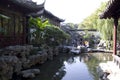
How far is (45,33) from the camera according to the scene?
22.6m

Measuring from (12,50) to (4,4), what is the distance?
2.43m

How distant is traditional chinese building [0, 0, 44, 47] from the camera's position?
13360mm

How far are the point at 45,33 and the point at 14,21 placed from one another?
7.39m

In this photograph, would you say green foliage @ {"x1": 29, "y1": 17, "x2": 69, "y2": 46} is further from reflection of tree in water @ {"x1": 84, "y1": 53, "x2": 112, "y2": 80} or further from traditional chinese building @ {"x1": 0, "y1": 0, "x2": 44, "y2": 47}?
reflection of tree in water @ {"x1": 84, "y1": 53, "x2": 112, "y2": 80}

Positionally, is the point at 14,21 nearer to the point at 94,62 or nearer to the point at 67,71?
the point at 67,71

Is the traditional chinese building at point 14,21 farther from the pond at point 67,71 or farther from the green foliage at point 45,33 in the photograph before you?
the pond at point 67,71

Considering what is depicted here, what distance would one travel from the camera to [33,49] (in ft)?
53.3

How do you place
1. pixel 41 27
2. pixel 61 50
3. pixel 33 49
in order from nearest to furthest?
1. pixel 33 49
2. pixel 41 27
3. pixel 61 50

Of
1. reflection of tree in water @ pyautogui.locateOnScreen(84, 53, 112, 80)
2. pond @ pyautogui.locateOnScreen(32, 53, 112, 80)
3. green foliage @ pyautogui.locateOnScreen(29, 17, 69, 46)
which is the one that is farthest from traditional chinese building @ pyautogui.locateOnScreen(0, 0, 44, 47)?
reflection of tree in water @ pyautogui.locateOnScreen(84, 53, 112, 80)

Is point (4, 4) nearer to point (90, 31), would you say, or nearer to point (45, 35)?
point (45, 35)

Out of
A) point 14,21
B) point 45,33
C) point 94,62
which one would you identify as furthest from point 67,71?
point 45,33

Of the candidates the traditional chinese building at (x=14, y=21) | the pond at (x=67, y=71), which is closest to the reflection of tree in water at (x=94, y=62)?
the pond at (x=67, y=71)

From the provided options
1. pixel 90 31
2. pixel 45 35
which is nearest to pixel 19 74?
pixel 45 35

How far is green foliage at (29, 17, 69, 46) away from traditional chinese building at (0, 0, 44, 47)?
185 cm
